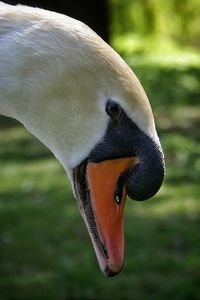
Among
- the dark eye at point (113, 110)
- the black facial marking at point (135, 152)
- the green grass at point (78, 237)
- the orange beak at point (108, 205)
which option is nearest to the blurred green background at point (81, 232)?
the green grass at point (78, 237)

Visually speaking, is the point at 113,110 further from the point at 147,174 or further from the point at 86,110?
the point at 147,174

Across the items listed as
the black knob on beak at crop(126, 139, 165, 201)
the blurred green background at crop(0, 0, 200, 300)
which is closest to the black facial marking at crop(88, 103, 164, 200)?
the black knob on beak at crop(126, 139, 165, 201)

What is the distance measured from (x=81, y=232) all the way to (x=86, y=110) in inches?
189

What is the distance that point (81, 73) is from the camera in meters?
2.66

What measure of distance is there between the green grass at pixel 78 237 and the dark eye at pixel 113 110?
3.35 meters

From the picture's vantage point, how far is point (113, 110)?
2680mm

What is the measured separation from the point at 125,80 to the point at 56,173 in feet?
23.4

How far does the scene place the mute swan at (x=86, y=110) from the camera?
101 inches

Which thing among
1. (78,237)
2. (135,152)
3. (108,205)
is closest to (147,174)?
(135,152)

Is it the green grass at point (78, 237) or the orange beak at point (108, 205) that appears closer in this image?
the orange beak at point (108, 205)

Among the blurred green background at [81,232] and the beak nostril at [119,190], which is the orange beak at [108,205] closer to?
the beak nostril at [119,190]

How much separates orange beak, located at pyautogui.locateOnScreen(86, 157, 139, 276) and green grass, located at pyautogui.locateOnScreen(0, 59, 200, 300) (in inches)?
122

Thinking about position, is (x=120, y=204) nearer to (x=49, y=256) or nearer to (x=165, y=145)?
(x=49, y=256)

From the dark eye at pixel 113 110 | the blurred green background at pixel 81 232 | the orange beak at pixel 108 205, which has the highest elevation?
the dark eye at pixel 113 110
